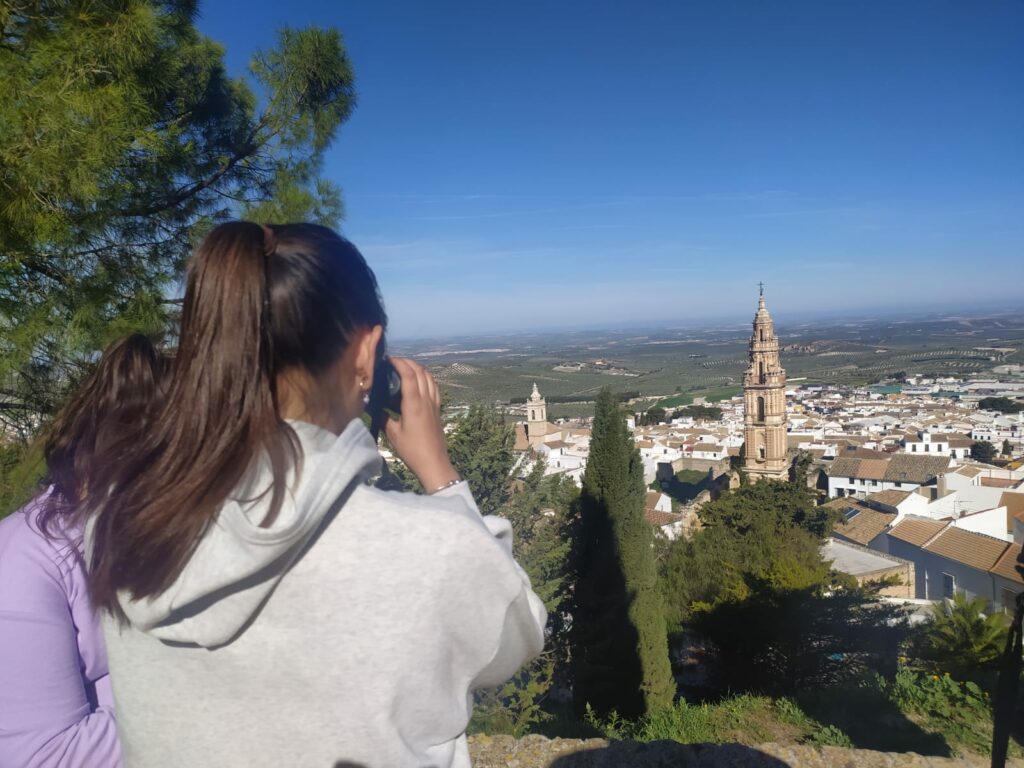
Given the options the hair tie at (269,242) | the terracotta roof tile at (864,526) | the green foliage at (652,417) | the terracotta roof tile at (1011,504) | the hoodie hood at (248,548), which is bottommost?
the green foliage at (652,417)

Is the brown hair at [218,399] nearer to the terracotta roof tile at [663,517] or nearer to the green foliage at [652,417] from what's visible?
the terracotta roof tile at [663,517]

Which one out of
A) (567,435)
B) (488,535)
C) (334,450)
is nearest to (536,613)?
(488,535)

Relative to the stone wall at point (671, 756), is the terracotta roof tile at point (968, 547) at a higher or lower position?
lower

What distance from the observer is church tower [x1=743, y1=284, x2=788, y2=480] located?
26000mm

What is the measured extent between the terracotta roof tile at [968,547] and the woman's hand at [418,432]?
1457 cm

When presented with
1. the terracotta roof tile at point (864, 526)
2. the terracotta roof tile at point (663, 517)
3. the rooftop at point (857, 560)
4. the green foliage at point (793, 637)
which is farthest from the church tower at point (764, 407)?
the green foliage at point (793, 637)

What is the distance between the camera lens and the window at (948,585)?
12.9 m

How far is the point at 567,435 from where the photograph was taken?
1416 inches

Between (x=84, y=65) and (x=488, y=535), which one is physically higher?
(x=84, y=65)

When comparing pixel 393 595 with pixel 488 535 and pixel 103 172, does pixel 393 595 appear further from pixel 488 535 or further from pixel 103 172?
pixel 103 172

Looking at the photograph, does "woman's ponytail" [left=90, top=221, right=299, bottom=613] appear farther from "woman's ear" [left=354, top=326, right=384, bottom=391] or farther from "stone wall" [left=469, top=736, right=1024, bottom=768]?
"stone wall" [left=469, top=736, right=1024, bottom=768]

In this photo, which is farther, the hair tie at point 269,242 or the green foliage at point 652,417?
the green foliage at point 652,417

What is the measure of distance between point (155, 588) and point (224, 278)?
32 cm

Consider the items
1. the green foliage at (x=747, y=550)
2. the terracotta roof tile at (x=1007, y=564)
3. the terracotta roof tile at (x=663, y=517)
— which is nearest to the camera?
the green foliage at (x=747, y=550)
